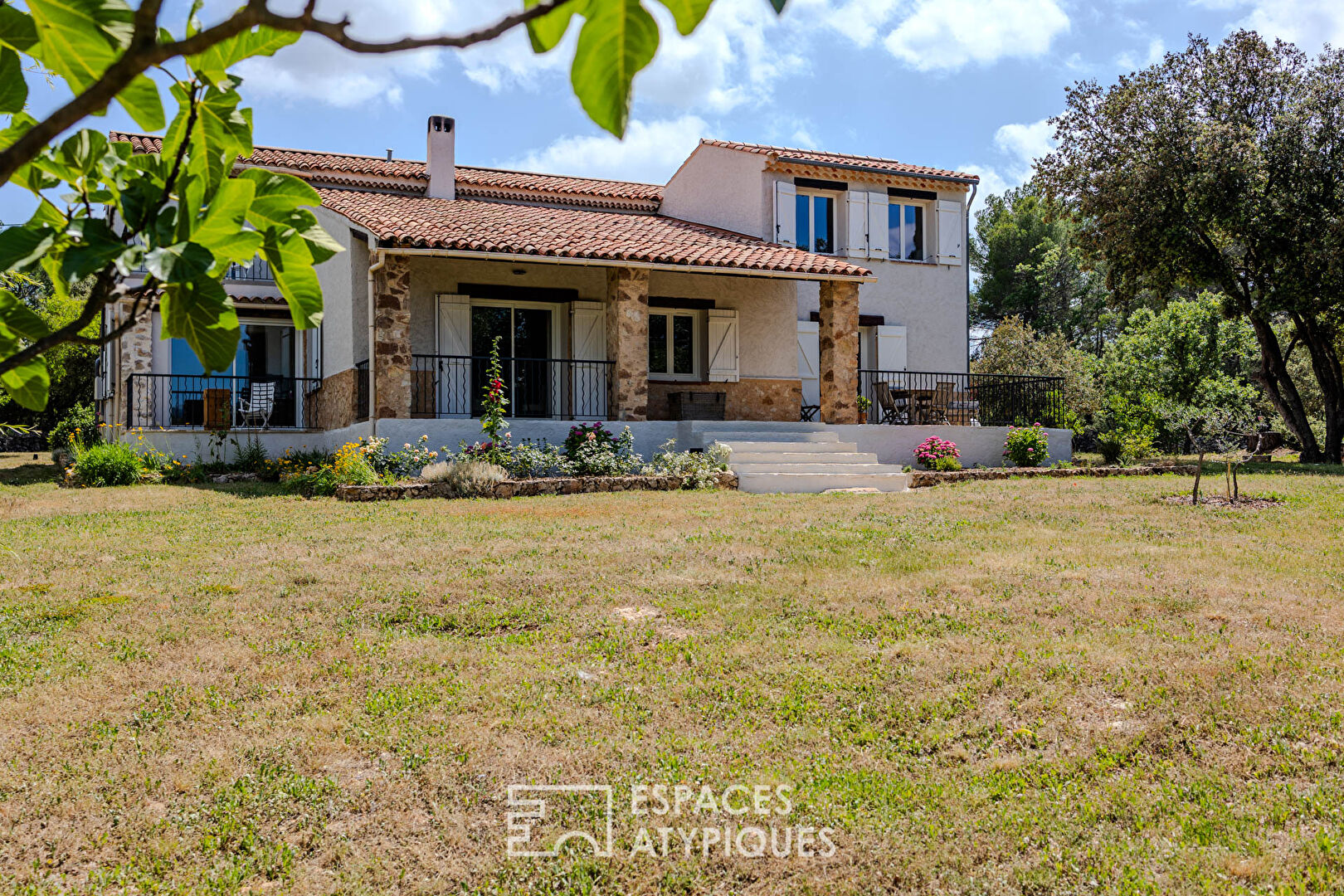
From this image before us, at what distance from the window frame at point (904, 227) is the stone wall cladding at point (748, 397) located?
3.93 metres

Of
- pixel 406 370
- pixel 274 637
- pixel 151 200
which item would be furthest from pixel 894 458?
pixel 151 200

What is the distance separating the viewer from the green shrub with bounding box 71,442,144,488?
1495 cm

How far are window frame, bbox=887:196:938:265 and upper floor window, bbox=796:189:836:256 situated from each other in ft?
3.95

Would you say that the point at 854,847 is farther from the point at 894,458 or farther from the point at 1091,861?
the point at 894,458

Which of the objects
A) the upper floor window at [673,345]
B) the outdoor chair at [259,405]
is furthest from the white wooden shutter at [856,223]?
the outdoor chair at [259,405]

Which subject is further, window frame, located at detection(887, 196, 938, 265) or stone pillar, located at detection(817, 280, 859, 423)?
window frame, located at detection(887, 196, 938, 265)

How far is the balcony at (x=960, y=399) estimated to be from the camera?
61.7 feet

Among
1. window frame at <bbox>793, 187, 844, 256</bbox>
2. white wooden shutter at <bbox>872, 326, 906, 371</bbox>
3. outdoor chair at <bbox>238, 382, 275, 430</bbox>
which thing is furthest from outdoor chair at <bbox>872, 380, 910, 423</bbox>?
outdoor chair at <bbox>238, 382, 275, 430</bbox>

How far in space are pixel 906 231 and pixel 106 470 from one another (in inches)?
620

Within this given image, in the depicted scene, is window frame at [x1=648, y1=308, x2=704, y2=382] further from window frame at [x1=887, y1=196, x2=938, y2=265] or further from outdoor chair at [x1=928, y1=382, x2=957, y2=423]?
window frame at [x1=887, y1=196, x2=938, y2=265]

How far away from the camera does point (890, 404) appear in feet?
61.4

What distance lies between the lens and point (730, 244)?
18.1m

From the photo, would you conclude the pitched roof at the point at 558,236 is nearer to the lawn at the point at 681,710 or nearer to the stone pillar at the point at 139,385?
the stone pillar at the point at 139,385

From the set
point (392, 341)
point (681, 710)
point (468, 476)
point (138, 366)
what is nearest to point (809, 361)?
point (392, 341)
